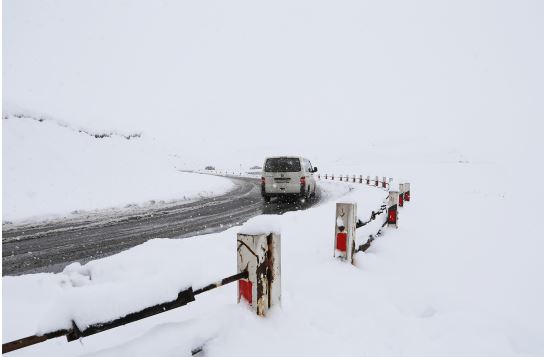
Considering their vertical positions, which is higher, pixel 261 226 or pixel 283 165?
pixel 283 165

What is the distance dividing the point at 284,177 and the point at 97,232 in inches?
288

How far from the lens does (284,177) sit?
13227 mm

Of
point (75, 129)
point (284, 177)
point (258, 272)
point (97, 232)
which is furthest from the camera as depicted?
point (75, 129)

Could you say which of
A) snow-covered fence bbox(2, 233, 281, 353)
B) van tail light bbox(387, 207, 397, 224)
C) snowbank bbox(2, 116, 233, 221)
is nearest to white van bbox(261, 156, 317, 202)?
snowbank bbox(2, 116, 233, 221)

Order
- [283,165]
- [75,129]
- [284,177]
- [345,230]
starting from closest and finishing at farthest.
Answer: [345,230]
[284,177]
[283,165]
[75,129]

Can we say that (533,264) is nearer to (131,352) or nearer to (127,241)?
(131,352)

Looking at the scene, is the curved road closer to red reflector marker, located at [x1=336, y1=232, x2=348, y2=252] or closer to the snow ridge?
red reflector marker, located at [x1=336, y1=232, x2=348, y2=252]

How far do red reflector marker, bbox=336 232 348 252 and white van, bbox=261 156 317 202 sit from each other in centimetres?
848

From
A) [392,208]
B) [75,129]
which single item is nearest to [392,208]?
[392,208]

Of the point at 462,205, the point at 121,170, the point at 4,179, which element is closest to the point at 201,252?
the point at 462,205

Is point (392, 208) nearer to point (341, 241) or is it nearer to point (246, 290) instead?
point (341, 241)

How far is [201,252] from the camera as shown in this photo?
199 inches

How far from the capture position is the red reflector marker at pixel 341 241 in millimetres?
4688

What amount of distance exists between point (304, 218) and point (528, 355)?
548cm
